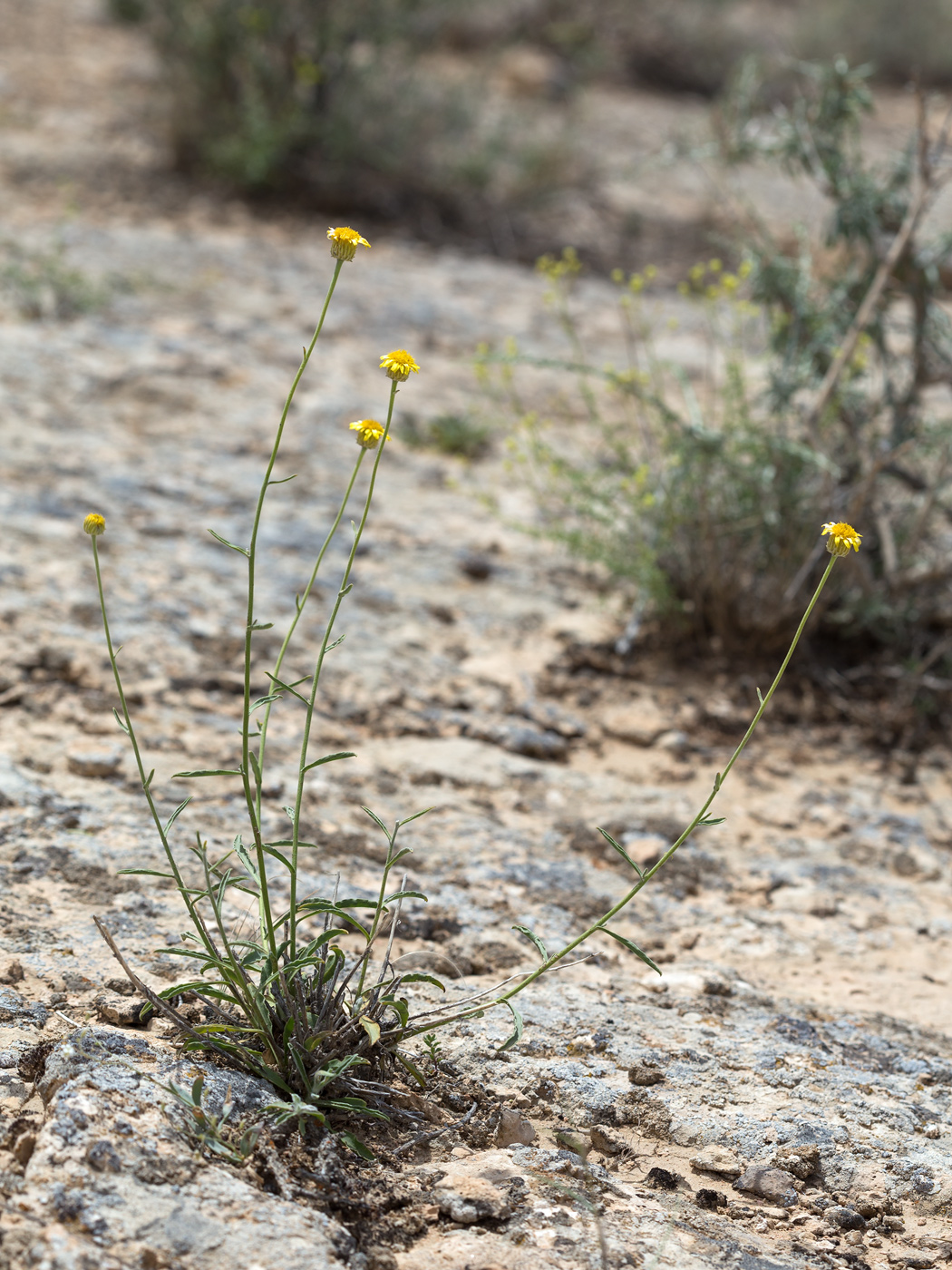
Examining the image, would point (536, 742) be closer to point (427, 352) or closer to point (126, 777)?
point (126, 777)

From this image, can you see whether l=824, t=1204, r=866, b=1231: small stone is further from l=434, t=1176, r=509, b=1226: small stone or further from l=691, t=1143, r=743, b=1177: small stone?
l=434, t=1176, r=509, b=1226: small stone

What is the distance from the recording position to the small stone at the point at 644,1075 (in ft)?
5.29

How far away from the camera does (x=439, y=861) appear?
214 centimetres

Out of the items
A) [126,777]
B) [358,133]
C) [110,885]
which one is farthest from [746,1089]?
[358,133]

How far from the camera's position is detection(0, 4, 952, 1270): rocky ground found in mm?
1282

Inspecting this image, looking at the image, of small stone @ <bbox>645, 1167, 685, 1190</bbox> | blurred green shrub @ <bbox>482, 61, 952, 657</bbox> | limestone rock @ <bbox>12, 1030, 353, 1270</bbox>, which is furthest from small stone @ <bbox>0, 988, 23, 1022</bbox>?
blurred green shrub @ <bbox>482, 61, 952, 657</bbox>

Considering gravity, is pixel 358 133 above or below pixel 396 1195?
above

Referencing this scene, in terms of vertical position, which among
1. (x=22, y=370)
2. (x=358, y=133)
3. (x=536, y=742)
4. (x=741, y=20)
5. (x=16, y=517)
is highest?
(x=741, y=20)

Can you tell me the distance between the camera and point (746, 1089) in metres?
1.63

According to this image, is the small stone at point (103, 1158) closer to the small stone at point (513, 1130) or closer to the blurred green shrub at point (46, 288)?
the small stone at point (513, 1130)

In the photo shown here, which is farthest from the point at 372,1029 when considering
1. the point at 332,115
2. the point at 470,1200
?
the point at 332,115

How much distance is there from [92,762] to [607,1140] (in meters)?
1.21

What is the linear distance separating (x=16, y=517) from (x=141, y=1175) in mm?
2191

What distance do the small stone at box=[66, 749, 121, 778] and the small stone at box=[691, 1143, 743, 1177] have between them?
1276mm
